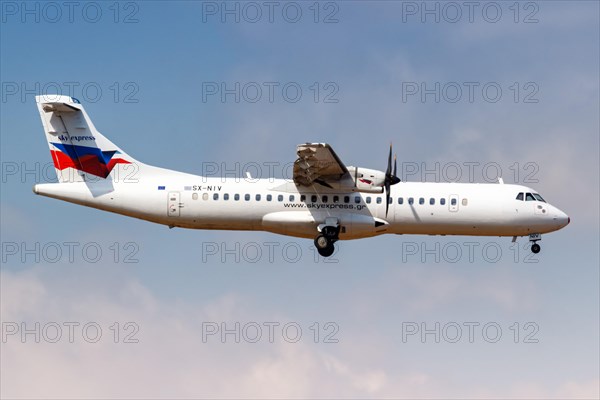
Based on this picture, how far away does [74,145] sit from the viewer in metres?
33.8

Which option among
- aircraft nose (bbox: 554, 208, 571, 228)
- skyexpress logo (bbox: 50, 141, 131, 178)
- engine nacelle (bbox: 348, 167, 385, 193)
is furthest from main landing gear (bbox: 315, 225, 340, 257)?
aircraft nose (bbox: 554, 208, 571, 228)

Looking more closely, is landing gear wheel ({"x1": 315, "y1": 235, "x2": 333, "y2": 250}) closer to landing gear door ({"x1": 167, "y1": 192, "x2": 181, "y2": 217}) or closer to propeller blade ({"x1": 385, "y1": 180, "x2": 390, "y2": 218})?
propeller blade ({"x1": 385, "y1": 180, "x2": 390, "y2": 218})

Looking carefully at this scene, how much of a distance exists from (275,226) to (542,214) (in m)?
9.99

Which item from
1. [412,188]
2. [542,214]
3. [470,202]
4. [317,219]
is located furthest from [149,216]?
[542,214]

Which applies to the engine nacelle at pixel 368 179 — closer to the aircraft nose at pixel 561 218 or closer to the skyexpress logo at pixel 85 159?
the aircraft nose at pixel 561 218

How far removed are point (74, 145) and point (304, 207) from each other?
919 centimetres

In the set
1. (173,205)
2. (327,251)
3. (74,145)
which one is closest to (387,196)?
(327,251)

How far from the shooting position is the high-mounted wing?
97.6ft

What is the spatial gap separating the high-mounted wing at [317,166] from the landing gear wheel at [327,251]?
2.29 metres

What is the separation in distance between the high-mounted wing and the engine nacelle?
1.31ft

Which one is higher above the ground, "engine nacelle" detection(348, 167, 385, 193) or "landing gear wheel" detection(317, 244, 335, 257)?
"engine nacelle" detection(348, 167, 385, 193)

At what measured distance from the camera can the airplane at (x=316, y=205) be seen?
32438 mm

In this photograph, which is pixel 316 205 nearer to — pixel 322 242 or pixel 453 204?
pixel 322 242

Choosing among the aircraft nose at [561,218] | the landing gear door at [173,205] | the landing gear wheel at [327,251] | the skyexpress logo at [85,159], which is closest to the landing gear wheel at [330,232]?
the landing gear wheel at [327,251]
